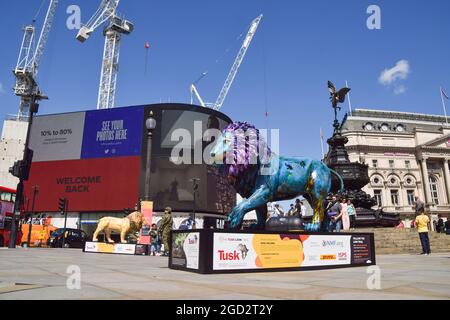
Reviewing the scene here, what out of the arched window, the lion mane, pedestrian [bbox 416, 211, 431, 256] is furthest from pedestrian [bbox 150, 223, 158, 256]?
the arched window

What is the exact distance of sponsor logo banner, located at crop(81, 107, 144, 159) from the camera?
46094 millimetres

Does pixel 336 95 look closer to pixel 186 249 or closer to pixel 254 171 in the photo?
pixel 254 171

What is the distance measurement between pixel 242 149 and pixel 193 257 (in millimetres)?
2224

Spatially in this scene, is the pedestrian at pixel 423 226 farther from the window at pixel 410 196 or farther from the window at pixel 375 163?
the window at pixel 410 196

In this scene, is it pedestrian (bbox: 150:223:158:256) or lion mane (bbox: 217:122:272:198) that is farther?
pedestrian (bbox: 150:223:158:256)

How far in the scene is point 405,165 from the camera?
217 feet

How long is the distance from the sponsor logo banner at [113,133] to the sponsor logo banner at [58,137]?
1382mm

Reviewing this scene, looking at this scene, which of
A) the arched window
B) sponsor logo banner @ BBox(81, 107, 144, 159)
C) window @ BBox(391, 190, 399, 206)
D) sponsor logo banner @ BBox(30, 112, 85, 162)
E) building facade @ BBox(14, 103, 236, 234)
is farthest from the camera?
the arched window

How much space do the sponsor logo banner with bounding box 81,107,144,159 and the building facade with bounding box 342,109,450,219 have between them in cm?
3972

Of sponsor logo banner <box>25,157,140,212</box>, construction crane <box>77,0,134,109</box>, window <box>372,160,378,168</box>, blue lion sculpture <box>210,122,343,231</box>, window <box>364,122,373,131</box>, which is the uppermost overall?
construction crane <box>77,0,134,109</box>

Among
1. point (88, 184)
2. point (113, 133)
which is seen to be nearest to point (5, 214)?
point (88, 184)

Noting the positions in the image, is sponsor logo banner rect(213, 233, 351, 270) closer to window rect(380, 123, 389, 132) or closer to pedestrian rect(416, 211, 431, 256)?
pedestrian rect(416, 211, 431, 256)

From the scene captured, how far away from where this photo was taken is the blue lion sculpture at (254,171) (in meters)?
6.40
